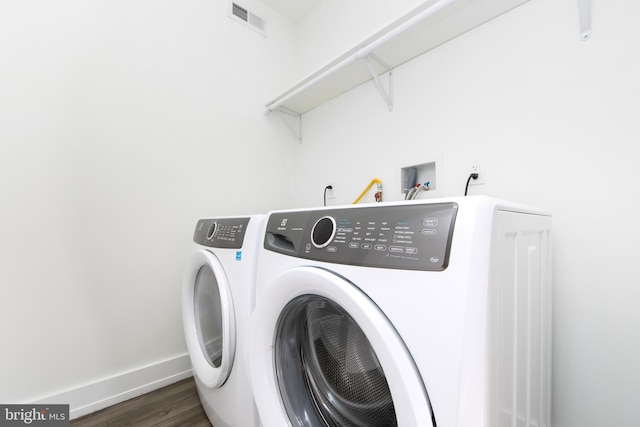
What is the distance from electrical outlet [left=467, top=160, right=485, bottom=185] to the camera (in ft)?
3.84

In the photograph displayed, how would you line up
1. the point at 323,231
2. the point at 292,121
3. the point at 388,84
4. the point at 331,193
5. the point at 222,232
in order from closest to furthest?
1. the point at 323,231
2. the point at 222,232
3. the point at 388,84
4. the point at 331,193
5. the point at 292,121

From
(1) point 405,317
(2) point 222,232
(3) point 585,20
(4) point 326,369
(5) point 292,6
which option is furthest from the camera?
(5) point 292,6

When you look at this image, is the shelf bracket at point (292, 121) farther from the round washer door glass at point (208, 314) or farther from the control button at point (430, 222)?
the control button at point (430, 222)

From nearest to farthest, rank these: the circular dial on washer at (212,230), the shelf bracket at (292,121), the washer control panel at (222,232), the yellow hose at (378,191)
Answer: the washer control panel at (222,232)
the circular dial on washer at (212,230)
the yellow hose at (378,191)
the shelf bracket at (292,121)

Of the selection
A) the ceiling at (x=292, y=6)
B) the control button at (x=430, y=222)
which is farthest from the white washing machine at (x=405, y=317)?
the ceiling at (x=292, y=6)

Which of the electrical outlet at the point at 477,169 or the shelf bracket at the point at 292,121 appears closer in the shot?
the electrical outlet at the point at 477,169

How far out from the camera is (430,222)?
0.47m

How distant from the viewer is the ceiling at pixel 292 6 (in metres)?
1.99

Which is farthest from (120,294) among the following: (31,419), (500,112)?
(500,112)

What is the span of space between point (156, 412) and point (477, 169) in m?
1.87

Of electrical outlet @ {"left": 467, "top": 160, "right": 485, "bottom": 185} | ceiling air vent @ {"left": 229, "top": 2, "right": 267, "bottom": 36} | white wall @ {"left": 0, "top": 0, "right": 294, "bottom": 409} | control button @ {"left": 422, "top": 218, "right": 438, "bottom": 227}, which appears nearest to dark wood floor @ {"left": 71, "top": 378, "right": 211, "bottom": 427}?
white wall @ {"left": 0, "top": 0, "right": 294, "bottom": 409}

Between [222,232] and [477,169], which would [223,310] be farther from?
[477,169]

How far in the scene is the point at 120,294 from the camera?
1.38m

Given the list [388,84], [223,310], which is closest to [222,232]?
[223,310]
